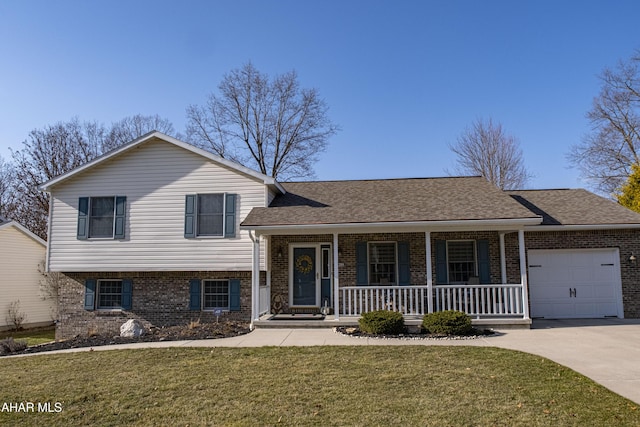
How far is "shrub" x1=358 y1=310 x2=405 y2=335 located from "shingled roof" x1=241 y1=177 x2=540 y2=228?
8.02 ft

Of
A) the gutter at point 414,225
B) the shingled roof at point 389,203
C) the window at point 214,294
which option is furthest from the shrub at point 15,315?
the gutter at point 414,225

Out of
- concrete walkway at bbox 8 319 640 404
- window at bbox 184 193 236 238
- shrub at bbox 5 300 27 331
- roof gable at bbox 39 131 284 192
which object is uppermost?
roof gable at bbox 39 131 284 192

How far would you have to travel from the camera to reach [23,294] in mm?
19531

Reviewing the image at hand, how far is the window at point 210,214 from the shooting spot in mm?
13562

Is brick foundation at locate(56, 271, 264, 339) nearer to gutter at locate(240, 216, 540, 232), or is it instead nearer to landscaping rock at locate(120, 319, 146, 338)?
landscaping rock at locate(120, 319, 146, 338)

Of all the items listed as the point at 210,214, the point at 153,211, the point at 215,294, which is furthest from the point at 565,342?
the point at 153,211

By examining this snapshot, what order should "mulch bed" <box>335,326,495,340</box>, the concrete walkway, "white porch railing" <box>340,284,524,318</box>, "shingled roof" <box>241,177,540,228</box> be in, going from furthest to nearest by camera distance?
1. "shingled roof" <box>241,177,540,228</box>
2. "white porch railing" <box>340,284,524,318</box>
3. "mulch bed" <box>335,326,495,340</box>
4. the concrete walkway

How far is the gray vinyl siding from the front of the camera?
13.4 meters

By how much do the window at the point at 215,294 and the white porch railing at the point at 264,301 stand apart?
1.35 metres

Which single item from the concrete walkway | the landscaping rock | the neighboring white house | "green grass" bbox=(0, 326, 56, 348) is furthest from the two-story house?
the neighboring white house

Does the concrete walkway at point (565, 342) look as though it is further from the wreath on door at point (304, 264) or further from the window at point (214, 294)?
the wreath on door at point (304, 264)

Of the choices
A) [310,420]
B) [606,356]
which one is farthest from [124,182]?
[606,356]

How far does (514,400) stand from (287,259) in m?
8.85

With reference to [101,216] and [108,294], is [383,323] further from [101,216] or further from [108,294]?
[101,216]
